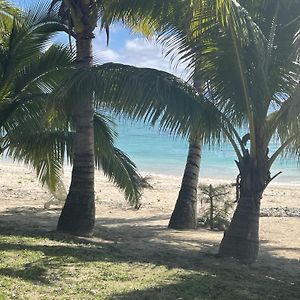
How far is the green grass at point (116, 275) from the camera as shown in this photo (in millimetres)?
5031

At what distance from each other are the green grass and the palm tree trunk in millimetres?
647

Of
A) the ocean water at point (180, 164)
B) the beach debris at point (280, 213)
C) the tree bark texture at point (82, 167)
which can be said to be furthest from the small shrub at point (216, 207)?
the ocean water at point (180, 164)

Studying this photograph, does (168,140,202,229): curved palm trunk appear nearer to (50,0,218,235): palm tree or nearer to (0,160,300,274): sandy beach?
(0,160,300,274): sandy beach

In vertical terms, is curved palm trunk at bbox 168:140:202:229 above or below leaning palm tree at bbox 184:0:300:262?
below

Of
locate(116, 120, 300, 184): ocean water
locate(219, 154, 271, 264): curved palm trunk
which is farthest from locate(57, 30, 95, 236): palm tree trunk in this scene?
locate(116, 120, 300, 184): ocean water

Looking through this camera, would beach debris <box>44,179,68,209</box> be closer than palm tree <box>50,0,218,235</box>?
No

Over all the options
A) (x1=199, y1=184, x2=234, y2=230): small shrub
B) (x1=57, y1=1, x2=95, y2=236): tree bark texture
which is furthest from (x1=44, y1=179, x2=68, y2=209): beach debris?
(x1=199, y1=184, x2=234, y2=230): small shrub

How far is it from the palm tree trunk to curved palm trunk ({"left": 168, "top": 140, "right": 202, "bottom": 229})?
118 inches

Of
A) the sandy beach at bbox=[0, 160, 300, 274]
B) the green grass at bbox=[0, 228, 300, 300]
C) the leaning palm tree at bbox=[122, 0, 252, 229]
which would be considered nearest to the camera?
the green grass at bbox=[0, 228, 300, 300]

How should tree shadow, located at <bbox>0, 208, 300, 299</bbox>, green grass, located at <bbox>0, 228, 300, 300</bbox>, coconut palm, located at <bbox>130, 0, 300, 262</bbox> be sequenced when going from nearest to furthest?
green grass, located at <bbox>0, 228, 300, 300</bbox>
tree shadow, located at <bbox>0, 208, 300, 299</bbox>
coconut palm, located at <bbox>130, 0, 300, 262</bbox>

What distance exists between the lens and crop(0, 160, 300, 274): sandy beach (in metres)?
9.19

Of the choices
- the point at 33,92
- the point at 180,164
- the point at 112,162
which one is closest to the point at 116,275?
the point at 33,92

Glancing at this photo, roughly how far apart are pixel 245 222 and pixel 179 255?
108cm

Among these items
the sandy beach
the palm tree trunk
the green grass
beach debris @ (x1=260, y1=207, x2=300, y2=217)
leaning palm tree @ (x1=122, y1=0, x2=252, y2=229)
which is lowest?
the sandy beach
